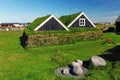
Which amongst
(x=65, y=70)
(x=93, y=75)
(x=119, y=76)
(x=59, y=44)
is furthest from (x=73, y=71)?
(x=59, y=44)

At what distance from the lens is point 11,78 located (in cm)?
1808

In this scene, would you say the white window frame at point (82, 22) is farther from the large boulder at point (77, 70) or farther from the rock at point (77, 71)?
the rock at point (77, 71)

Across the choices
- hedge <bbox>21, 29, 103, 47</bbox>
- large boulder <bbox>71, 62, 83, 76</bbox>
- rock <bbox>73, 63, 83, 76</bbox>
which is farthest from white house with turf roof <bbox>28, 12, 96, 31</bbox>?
rock <bbox>73, 63, 83, 76</bbox>

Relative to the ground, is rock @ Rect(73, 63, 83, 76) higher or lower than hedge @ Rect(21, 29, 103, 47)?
lower

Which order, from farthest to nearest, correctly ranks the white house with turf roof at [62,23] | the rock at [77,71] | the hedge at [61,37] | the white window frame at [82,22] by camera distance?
1. the white window frame at [82,22]
2. the white house with turf roof at [62,23]
3. the hedge at [61,37]
4. the rock at [77,71]

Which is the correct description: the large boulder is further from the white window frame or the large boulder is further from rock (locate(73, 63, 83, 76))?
the white window frame

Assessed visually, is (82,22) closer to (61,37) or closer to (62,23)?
(62,23)

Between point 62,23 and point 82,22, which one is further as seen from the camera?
point 82,22

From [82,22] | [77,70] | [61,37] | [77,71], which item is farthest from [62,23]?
[77,71]

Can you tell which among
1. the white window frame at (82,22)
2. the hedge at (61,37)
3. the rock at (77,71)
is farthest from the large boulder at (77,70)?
the white window frame at (82,22)

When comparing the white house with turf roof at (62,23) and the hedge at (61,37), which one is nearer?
the hedge at (61,37)

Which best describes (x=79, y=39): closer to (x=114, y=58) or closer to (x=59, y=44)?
(x=59, y=44)

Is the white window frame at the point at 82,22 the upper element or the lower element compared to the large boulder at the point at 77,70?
upper

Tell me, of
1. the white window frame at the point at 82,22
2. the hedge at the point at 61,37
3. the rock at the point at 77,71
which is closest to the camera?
the rock at the point at 77,71
